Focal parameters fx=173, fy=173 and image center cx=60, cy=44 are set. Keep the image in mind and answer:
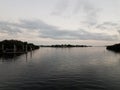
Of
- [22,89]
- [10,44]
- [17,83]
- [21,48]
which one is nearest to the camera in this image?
[22,89]

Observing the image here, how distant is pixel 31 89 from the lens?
22.0 m

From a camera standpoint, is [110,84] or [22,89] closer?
[22,89]

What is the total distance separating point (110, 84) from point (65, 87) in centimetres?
666

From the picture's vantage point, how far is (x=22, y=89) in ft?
72.1

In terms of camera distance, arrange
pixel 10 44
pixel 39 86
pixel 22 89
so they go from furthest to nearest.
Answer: pixel 10 44
pixel 39 86
pixel 22 89

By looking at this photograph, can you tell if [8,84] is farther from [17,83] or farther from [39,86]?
[39,86]

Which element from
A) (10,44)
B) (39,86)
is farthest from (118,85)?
(10,44)

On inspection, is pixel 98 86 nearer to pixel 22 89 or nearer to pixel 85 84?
pixel 85 84

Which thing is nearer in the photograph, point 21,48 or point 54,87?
point 54,87

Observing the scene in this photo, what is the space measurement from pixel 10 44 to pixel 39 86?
10177 cm

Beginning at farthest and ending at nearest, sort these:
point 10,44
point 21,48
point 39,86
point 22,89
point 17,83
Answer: point 21,48, point 10,44, point 17,83, point 39,86, point 22,89

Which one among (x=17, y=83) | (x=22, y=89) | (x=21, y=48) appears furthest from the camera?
(x=21, y=48)

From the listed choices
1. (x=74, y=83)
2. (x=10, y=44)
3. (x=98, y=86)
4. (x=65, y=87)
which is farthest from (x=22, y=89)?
(x=10, y=44)

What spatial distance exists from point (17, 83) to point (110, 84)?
13375mm
